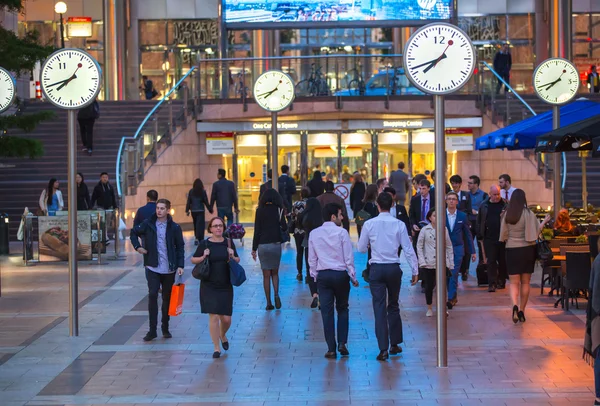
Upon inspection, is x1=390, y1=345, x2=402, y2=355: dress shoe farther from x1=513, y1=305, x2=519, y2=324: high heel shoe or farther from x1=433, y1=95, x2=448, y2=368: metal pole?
x1=513, y1=305, x2=519, y2=324: high heel shoe

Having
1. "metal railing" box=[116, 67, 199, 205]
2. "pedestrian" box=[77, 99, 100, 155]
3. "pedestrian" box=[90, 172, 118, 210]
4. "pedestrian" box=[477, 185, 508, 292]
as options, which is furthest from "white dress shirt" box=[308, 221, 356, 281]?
"pedestrian" box=[77, 99, 100, 155]

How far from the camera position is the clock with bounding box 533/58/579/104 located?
17.9 meters

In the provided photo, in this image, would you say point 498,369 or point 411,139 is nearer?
point 498,369

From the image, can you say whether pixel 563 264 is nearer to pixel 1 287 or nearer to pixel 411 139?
pixel 1 287

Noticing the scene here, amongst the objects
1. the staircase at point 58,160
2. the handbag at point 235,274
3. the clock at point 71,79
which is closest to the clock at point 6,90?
the clock at point 71,79

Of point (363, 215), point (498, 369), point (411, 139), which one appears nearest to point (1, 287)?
point (363, 215)

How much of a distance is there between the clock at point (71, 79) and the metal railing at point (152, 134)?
14.8m

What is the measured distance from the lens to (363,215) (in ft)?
58.3

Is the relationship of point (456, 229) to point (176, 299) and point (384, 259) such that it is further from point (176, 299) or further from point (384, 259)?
point (176, 299)

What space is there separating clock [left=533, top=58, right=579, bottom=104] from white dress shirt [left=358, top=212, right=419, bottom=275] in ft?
23.3

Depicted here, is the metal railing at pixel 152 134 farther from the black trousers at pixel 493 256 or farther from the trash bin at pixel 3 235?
the black trousers at pixel 493 256

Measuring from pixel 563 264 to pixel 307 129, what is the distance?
69.9ft

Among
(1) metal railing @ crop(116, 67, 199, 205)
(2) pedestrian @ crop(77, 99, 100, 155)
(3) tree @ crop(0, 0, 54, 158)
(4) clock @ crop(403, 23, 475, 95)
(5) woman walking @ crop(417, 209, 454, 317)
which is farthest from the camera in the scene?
(2) pedestrian @ crop(77, 99, 100, 155)

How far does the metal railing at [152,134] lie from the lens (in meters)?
29.7
